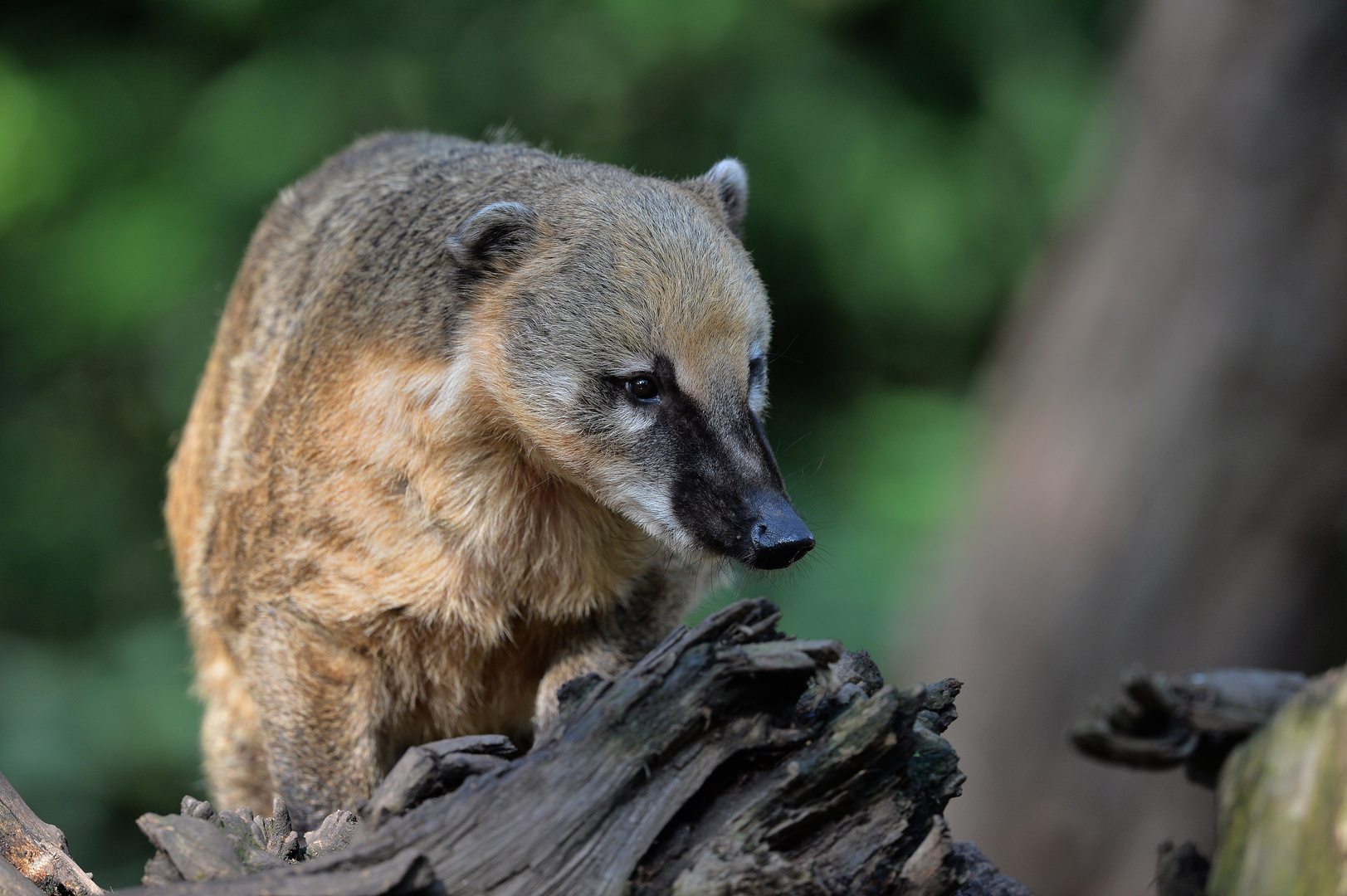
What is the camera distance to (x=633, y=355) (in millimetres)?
3643

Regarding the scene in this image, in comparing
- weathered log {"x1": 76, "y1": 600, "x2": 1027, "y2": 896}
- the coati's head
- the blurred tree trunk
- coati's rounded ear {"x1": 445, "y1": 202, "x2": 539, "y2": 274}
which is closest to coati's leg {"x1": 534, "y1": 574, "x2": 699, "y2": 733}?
the coati's head

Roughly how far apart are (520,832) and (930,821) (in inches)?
38.1

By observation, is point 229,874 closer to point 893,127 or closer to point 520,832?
point 520,832

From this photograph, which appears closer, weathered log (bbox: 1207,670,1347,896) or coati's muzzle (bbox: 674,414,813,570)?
weathered log (bbox: 1207,670,1347,896)

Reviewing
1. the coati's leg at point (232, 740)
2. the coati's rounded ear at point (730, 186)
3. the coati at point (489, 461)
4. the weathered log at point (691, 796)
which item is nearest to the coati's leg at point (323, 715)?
the coati at point (489, 461)

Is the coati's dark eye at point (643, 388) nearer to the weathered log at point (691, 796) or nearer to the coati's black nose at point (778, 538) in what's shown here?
the coati's black nose at point (778, 538)

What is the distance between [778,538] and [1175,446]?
4.47 meters

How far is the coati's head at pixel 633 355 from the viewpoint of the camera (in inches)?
140

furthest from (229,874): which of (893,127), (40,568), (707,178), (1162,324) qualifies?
(893,127)

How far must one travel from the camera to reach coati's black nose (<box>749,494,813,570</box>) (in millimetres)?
3332

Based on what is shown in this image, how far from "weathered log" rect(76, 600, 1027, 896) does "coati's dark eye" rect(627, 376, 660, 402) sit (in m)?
0.95

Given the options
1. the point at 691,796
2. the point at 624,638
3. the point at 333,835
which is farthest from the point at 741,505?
the point at 333,835

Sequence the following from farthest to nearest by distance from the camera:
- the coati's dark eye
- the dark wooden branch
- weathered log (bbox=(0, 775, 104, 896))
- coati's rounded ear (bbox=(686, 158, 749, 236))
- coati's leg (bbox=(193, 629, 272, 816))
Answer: coati's leg (bbox=(193, 629, 272, 816)), coati's rounded ear (bbox=(686, 158, 749, 236)), the dark wooden branch, the coati's dark eye, weathered log (bbox=(0, 775, 104, 896))

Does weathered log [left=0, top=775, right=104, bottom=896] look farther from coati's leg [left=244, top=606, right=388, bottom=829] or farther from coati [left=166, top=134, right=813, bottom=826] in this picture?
coati's leg [left=244, top=606, right=388, bottom=829]
